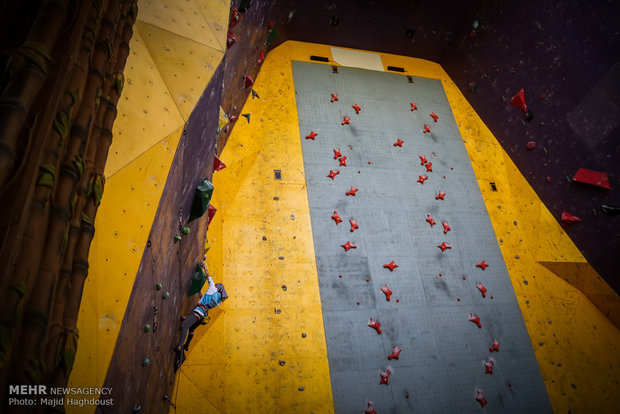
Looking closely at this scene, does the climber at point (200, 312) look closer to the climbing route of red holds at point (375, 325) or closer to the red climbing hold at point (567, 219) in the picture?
the climbing route of red holds at point (375, 325)

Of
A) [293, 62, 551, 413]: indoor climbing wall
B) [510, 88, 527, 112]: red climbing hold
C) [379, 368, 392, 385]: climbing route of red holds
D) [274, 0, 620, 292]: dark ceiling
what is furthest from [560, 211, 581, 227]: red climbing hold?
[379, 368, 392, 385]: climbing route of red holds

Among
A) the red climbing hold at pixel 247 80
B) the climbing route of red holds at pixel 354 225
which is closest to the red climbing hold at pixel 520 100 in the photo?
the climbing route of red holds at pixel 354 225

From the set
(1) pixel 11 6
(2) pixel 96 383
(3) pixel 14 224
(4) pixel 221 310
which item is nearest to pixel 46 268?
(3) pixel 14 224

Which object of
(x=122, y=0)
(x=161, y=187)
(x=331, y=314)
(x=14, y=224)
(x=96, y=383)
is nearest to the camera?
(x=14, y=224)

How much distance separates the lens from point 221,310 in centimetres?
312

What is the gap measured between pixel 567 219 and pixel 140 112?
4.43 metres

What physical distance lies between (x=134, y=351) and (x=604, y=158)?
445 centimetres

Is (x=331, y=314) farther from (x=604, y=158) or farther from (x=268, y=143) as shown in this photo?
(x=604, y=158)

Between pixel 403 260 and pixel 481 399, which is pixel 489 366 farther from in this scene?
pixel 403 260

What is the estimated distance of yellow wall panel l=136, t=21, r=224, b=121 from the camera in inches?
73.0

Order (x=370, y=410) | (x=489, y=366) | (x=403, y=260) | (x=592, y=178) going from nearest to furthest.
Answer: (x=370, y=410), (x=489, y=366), (x=403, y=260), (x=592, y=178)

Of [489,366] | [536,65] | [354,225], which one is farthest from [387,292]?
[536,65]

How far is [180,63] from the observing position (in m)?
2.03

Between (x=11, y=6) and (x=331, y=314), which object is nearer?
(x=11, y=6)
